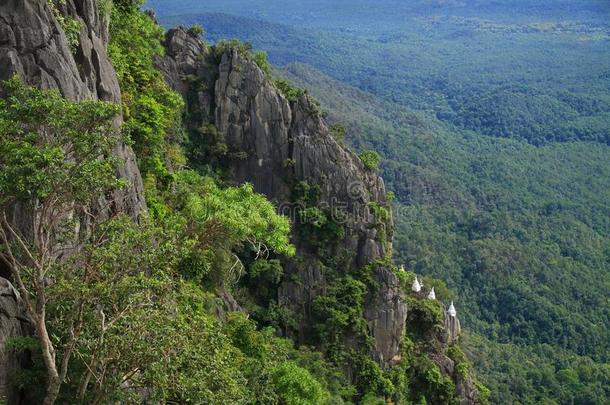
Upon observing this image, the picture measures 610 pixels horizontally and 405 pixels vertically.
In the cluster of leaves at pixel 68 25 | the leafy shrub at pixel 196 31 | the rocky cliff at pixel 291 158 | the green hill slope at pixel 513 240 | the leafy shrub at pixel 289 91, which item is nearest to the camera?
the cluster of leaves at pixel 68 25

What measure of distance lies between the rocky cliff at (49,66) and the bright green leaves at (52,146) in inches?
95.5

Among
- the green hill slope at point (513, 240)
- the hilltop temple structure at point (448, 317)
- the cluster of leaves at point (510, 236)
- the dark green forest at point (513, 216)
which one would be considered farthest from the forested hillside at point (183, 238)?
the dark green forest at point (513, 216)

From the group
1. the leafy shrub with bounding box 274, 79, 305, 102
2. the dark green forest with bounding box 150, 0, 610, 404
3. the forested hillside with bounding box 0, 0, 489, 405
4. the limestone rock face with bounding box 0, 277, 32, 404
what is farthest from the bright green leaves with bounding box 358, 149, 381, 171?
the dark green forest with bounding box 150, 0, 610, 404

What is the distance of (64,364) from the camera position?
938 cm

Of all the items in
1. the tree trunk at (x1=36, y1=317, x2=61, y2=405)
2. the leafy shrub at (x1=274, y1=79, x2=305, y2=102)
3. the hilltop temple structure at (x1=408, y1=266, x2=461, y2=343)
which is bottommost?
the hilltop temple structure at (x1=408, y1=266, x2=461, y2=343)

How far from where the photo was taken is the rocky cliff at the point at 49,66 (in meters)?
11.2

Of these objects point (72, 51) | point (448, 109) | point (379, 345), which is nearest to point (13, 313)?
point (72, 51)

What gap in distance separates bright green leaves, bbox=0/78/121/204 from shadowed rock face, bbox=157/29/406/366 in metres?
21.4

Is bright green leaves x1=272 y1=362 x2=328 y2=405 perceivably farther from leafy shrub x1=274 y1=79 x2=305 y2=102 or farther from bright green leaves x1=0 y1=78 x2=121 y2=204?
leafy shrub x1=274 y1=79 x2=305 y2=102

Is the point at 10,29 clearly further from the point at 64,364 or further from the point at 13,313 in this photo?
the point at 64,364

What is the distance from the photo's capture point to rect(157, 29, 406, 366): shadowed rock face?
1251 inches

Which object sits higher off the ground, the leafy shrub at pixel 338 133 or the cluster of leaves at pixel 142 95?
the cluster of leaves at pixel 142 95

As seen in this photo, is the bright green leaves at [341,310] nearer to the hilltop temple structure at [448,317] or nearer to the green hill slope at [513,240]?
the hilltop temple structure at [448,317]

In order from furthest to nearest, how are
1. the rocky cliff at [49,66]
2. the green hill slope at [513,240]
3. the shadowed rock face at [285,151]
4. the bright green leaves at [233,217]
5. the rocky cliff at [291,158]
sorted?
the green hill slope at [513,240] → the shadowed rock face at [285,151] → the rocky cliff at [291,158] → the bright green leaves at [233,217] → the rocky cliff at [49,66]
